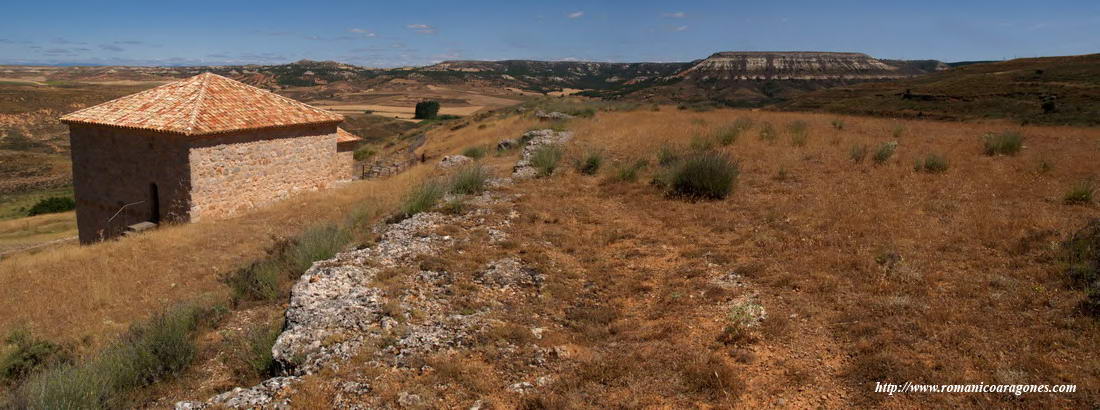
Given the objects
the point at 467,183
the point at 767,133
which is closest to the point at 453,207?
the point at 467,183

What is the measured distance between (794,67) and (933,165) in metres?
69.5

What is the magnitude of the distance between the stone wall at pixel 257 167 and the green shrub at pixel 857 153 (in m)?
14.0

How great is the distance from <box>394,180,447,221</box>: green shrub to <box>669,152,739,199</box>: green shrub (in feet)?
13.1

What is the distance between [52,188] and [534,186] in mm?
42431

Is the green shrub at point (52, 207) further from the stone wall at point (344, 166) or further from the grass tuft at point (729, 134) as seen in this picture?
the grass tuft at point (729, 134)

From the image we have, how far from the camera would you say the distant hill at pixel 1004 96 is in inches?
861

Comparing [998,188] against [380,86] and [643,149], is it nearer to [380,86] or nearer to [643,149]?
[643,149]

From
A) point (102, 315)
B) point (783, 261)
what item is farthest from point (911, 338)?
point (102, 315)

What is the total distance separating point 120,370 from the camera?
4691mm

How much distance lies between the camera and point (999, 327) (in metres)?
4.35

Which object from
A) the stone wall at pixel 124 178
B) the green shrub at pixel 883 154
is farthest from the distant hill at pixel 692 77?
the stone wall at pixel 124 178

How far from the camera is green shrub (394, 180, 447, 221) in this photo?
8.98m

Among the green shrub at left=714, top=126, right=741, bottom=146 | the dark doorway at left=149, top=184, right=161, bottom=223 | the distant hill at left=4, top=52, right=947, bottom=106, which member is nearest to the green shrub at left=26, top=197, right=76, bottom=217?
the dark doorway at left=149, top=184, right=161, bottom=223

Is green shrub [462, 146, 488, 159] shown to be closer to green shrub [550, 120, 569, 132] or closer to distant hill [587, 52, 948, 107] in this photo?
green shrub [550, 120, 569, 132]
